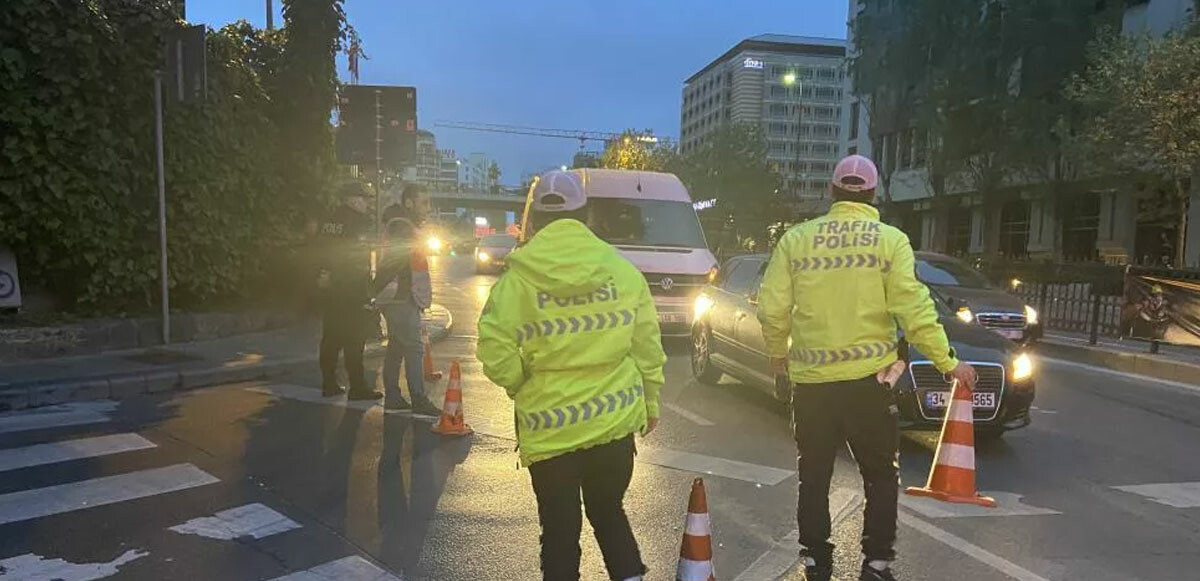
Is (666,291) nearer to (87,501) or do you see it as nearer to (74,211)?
(74,211)

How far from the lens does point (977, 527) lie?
4766 mm

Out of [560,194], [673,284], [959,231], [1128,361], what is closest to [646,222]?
[673,284]

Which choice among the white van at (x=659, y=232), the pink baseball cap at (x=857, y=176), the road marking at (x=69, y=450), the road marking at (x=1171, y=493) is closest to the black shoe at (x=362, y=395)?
the road marking at (x=69, y=450)

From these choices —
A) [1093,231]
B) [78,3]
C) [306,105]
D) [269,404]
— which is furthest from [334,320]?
[1093,231]

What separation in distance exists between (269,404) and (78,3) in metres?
5.22

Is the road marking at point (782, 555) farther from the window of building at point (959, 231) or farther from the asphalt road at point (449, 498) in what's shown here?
the window of building at point (959, 231)

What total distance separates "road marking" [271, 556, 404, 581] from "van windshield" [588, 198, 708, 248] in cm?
872

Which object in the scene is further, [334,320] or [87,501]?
[334,320]

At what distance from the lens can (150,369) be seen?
28.5ft

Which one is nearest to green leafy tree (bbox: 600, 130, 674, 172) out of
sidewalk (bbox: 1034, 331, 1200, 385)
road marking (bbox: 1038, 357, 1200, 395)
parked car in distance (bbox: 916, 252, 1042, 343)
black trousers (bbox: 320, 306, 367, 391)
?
sidewalk (bbox: 1034, 331, 1200, 385)

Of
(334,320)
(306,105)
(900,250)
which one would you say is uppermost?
(306,105)

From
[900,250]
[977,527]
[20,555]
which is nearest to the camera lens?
[900,250]

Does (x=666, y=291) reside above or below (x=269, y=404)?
above

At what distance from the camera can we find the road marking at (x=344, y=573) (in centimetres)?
390
